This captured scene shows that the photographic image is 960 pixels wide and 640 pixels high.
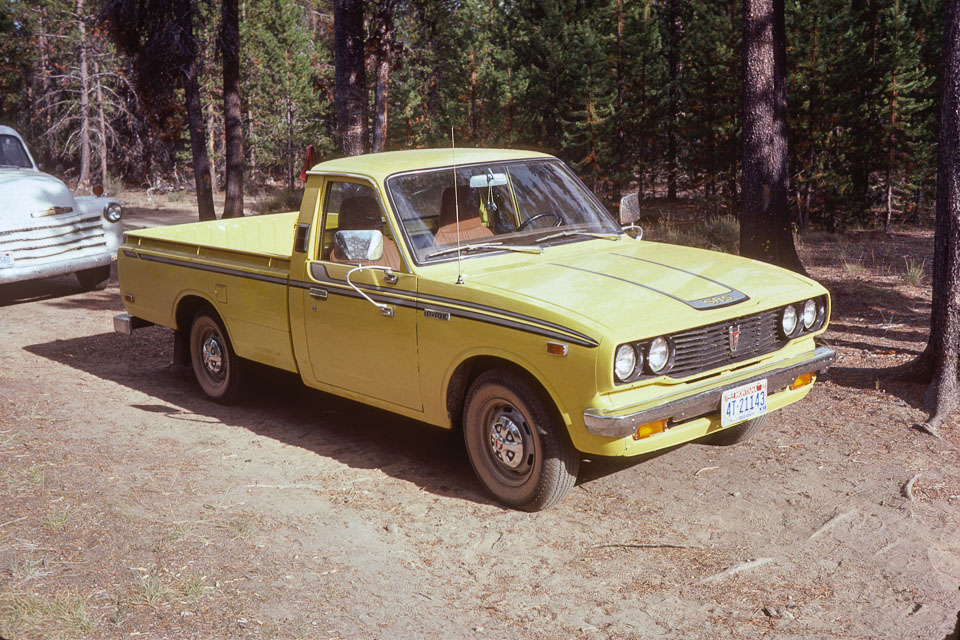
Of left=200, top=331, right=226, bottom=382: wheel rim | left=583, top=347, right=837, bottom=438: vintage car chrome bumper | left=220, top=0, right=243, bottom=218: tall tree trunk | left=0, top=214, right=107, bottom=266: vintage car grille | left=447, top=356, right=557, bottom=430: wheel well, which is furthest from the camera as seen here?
left=220, top=0, right=243, bottom=218: tall tree trunk

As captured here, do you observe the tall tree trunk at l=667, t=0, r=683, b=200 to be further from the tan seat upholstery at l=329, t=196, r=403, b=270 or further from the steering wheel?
the tan seat upholstery at l=329, t=196, r=403, b=270

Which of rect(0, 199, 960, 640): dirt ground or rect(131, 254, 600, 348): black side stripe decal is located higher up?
rect(131, 254, 600, 348): black side stripe decal

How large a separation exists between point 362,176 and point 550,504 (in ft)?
7.93

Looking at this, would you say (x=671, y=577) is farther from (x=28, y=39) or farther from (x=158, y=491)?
(x=28, y=39)

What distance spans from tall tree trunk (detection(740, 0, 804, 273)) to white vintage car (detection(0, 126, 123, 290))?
27.3 ft

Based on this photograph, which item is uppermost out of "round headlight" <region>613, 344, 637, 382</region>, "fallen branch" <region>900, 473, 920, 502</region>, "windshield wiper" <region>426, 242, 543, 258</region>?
"windshield wiper" <region>426, 242, 543, 258</region>

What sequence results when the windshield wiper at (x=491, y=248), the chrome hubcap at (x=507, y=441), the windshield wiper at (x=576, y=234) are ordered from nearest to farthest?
1. the chrome hubcap at (x=507, y=441)
2. the windshield wiper at (x=491, y=248)
3. the windshield wiper at (x=576, y=234)

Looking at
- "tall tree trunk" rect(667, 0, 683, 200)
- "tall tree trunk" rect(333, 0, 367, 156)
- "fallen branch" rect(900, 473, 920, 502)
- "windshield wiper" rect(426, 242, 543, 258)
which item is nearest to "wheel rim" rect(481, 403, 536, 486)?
"windshield wiper" rect(426, 242, 543, 258)

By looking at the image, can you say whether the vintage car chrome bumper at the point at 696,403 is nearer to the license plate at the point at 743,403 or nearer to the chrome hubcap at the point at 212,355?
the license plate at the point at 743,403

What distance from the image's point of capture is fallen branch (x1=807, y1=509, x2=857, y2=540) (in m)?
4.82

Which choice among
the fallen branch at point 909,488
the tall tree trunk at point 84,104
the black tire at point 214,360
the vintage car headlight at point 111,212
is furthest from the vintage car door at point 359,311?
the tall tree trunk at point 84,104

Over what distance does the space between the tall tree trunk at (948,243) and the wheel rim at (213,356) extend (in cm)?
531

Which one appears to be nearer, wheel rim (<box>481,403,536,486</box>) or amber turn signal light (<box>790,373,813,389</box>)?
wheel rim (<box>481,403,536,486</box>)

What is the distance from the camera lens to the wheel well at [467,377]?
4984 mm
